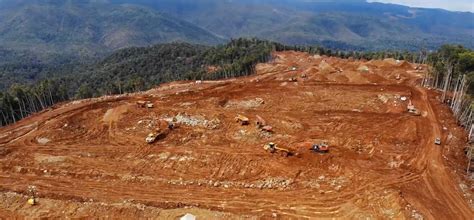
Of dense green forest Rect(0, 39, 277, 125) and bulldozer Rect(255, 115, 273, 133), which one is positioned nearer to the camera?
bulldozer Rect(255, 115, 273, 133)

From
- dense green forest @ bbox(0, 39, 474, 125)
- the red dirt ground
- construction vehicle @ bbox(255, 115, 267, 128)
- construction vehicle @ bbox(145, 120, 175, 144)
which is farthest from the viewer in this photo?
dense green forest @ bbox(0, 39, 474, 125)

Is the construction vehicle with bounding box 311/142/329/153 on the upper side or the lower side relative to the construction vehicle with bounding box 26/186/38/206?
upper

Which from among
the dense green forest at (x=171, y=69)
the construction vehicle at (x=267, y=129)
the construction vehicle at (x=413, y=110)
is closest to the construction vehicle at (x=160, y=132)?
the construction vehicle at (x=267, y=129)

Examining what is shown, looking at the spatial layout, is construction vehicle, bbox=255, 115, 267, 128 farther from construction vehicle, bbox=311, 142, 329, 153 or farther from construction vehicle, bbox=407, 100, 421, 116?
construction vehicle, bbox=407, 100, 421, 116

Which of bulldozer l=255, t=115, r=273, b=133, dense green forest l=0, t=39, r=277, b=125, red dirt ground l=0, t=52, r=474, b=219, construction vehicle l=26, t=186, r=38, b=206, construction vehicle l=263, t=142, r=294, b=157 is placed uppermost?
bulldozer l=255, t=115, r=273, b=133

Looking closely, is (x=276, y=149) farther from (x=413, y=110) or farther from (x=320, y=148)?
(x=413, y=110)

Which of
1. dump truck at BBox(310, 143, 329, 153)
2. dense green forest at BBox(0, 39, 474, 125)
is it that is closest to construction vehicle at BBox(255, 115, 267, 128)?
Answer: dump truck at BBox(310, 143, 329, 153)

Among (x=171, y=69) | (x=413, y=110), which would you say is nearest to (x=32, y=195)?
(x=413, y=110)

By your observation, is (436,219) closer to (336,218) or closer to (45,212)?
(336,218)
